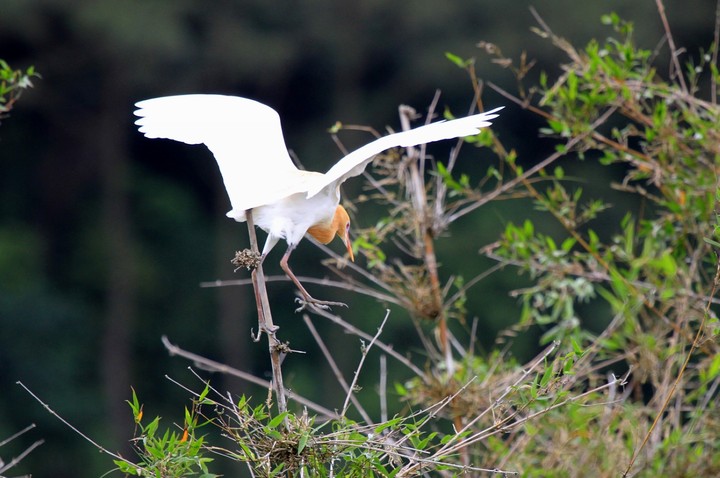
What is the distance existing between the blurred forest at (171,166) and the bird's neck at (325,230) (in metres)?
7.98

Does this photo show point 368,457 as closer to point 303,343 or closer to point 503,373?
point 503,373

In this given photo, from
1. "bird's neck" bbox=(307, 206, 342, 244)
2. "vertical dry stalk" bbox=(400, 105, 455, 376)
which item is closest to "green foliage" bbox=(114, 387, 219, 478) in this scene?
"bird's neck" bbox=(307, 206, 342, 244)

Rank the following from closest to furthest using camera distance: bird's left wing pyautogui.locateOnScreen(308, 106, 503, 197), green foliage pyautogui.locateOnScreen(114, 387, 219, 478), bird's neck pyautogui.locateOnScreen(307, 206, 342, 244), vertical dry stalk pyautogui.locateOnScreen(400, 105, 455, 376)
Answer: green foliage pyautogui.locateOnScreen(114, 387, 219, 478) < bird's left wing pyautogui.locateOnScreen(308, 106, 503, 197) < bird's neck pyautogui.locateOnScreen(307, 206, 342, 244) < vertical dry stalk pyautogui.locateOnScreen(400, 105, 455, 376)

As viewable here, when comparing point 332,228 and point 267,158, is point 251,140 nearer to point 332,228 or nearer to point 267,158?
point 267,158

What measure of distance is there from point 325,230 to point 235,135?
1.09ft

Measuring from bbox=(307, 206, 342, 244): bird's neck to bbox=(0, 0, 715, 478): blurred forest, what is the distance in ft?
26.2

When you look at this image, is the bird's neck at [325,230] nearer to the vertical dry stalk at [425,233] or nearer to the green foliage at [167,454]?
the vertical dry stalk at [425,233]

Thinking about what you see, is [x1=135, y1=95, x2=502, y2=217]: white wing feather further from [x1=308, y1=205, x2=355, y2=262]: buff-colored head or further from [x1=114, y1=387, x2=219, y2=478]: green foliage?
[x1=114, y1=387, x2=219, y2=478]: green foliage

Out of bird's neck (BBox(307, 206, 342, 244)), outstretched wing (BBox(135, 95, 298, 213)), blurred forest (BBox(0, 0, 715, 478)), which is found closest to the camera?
outstretched wing (BBox(135, 95, 298, 213))

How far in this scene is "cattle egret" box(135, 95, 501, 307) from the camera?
86.0 inches

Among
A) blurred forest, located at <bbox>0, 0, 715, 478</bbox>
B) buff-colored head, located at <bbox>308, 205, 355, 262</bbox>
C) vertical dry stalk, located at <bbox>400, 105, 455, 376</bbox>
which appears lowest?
blurred forest, located at <bbox>0, 0, 715, 478</bbox>

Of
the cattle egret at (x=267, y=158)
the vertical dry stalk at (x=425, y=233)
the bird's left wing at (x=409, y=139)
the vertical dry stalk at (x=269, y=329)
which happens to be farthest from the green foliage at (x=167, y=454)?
the vertical dry stalk at (x=425, y=233)

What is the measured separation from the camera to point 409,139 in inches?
84.6

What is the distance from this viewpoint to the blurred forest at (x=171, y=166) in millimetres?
11141
